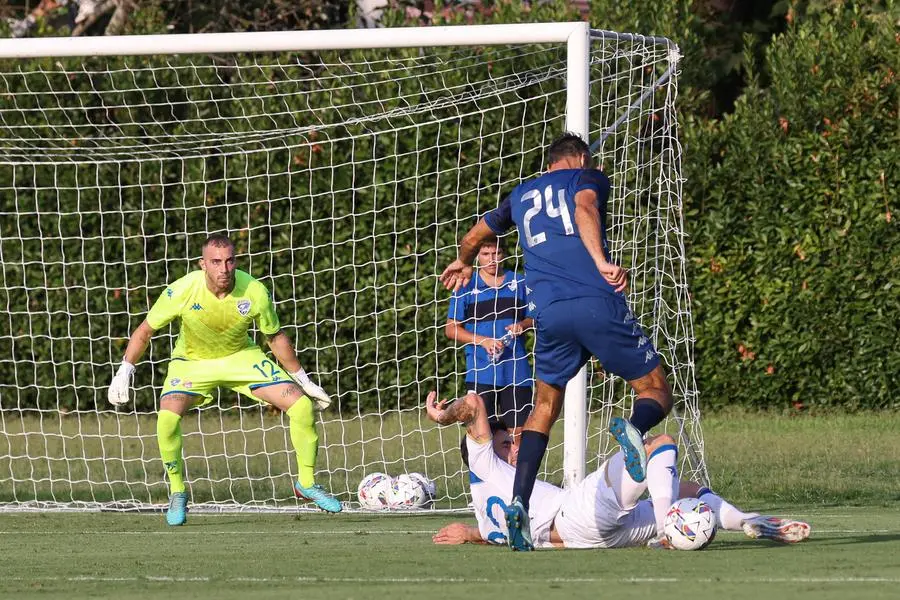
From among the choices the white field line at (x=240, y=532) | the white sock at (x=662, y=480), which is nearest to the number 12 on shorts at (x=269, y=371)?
the white field line at (x=240, y=532)

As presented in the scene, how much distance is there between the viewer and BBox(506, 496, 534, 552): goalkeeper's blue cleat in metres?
6.90

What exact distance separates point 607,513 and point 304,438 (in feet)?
10.8

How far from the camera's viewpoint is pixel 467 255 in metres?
8.07

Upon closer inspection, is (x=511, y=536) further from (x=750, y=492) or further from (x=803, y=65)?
(x=803, y=65)

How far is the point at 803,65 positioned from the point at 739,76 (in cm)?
318

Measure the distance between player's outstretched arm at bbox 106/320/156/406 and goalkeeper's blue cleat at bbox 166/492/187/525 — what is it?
691mm

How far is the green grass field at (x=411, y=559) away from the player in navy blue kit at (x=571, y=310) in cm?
63

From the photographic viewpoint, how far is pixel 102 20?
20188 millimetres

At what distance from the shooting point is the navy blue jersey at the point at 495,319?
10.3m

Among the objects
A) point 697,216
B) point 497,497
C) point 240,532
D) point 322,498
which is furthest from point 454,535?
point 697,216

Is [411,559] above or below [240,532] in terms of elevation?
above

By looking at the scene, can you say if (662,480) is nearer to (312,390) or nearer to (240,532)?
(240,532)

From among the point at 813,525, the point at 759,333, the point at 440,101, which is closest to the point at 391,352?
the point at 440,101

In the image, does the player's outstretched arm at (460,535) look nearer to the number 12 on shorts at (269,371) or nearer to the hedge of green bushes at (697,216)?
the number 12 on shorts at (269,371)
